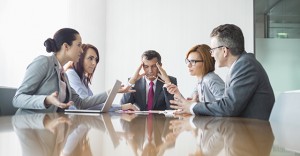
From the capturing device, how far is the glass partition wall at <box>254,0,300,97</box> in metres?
4.99

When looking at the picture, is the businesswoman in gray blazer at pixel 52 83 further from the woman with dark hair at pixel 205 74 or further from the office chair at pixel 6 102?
the woman with dark hair at pixel 205 74

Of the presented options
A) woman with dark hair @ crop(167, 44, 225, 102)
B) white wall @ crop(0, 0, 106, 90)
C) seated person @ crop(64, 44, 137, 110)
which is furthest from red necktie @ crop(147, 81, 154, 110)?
white wall @ crop(0, 0, 106, 90)

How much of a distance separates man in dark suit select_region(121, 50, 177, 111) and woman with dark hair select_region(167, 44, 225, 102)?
1.22 ft

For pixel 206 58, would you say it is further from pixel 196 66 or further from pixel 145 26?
pixel 145 26

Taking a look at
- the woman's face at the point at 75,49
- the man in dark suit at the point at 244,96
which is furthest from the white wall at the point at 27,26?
the man in dark suit at the point at 244,96

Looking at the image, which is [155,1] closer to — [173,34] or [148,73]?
[173,34]

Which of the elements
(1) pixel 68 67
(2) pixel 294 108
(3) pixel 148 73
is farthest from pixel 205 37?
(2) pixel 294 108

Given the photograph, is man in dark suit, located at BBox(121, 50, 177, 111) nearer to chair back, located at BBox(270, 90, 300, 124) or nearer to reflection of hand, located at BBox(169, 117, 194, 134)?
chair back, located at BBox(270, 90, 300, 124)

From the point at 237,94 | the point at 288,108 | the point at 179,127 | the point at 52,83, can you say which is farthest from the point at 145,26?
the point at 179,127

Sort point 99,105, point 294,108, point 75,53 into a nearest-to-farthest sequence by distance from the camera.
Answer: point 294,108 → point 75,53 → point 99,105

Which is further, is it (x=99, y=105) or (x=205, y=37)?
(x=205, y=37)

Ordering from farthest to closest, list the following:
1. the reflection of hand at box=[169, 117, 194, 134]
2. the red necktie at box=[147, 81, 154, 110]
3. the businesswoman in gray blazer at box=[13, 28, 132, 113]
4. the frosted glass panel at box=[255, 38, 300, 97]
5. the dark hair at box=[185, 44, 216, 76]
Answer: the frosted glass panel at box=[255, 38, 300, 97] → the red necktie at box=[147, 81, 154, 110] → the dark hair at box=[185, 44, 216, 76] → the businesswoman in gray blazer at box=[13, 28, 132, 113] → the reflection of hand at box=[169, 117, 194, 134]

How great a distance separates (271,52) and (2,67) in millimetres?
3669

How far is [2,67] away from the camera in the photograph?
4.61 m
